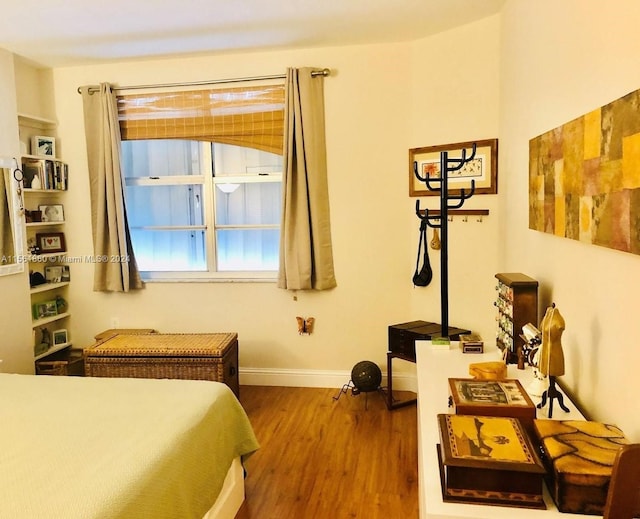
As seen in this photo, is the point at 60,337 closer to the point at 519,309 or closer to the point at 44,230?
Answer: the point at 44,230

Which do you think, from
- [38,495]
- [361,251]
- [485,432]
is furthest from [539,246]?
[38,495]

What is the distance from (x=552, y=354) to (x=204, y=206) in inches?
120

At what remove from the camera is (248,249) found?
400 centimetres

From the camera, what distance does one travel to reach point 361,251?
371 centimetres

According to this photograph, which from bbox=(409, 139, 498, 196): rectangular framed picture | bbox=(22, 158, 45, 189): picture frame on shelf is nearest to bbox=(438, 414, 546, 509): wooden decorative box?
bbox=(409, 139, 498, 196): rectangular framed picture

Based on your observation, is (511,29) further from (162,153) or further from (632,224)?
(162,153)

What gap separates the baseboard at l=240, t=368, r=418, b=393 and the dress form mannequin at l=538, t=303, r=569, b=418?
224 cm

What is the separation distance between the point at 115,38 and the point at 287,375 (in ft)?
8.96

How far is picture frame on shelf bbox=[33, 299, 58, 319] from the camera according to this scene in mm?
3883

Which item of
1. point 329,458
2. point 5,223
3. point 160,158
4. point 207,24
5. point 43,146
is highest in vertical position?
point 207,24

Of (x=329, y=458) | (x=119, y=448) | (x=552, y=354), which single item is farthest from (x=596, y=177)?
(x=329, y=458)

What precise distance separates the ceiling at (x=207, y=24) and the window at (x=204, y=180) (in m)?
0.40

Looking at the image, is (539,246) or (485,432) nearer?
(485,432)

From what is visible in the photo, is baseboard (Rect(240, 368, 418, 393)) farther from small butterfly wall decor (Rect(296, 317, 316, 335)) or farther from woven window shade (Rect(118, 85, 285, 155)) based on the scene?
woven window shade (Rect(118, 85, 285, 155))
